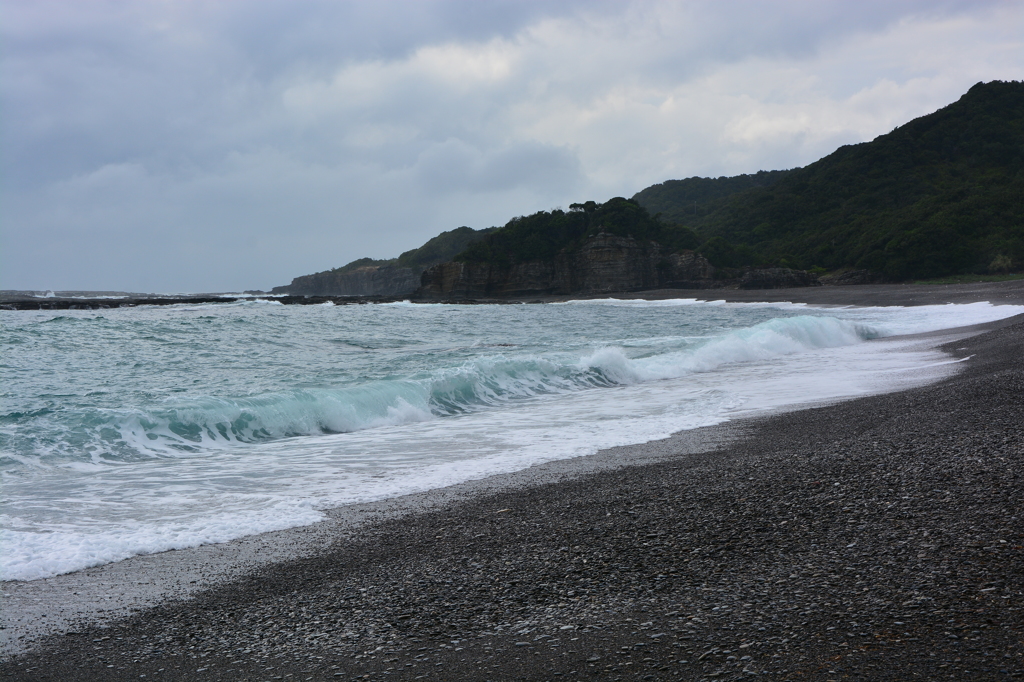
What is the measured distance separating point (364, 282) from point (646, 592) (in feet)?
444

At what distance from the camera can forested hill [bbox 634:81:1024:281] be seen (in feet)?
192

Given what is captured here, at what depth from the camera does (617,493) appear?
506 centimetres

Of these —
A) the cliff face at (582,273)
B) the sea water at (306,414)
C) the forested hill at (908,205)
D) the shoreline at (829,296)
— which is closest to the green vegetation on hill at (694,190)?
the forested hill at (908,205)

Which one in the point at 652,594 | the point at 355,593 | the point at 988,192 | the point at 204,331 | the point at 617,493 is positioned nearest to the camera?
the point at 652,594

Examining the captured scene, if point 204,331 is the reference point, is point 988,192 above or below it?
above

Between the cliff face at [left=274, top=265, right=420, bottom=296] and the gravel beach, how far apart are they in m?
116

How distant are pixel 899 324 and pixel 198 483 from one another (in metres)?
24.3

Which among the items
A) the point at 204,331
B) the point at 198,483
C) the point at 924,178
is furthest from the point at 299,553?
the point at 924,178

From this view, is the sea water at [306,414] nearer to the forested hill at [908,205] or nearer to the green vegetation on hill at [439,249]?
the forested hill at [908,205]

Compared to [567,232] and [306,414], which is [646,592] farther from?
[567,232]

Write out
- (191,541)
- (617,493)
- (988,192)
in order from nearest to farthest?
1. (191,541)
2. (617,493)
3. (988,192)

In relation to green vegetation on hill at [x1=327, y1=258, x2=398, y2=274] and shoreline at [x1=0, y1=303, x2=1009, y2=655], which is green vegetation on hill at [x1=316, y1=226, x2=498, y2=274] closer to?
green vegetation on hill at [x1=327, y1=258, x2=398, y2=274]

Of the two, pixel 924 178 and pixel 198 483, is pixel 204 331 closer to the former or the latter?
pixel 198 483

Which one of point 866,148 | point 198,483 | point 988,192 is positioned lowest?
point 198,483
